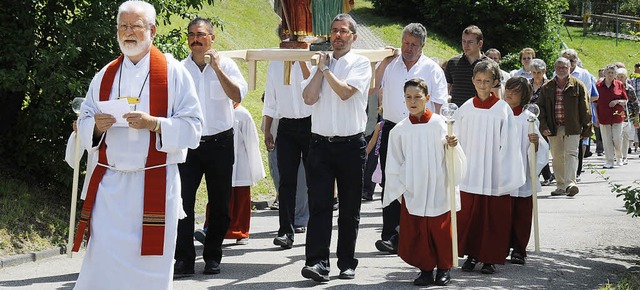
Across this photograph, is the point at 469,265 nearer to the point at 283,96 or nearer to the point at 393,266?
the point at 393,266

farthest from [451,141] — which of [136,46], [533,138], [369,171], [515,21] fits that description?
[515,21]

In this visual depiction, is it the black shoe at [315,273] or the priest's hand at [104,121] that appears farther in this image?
the black shoe at [315,273]

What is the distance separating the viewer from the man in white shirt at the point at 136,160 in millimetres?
6930

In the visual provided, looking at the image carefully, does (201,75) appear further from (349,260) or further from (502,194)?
(502,194)

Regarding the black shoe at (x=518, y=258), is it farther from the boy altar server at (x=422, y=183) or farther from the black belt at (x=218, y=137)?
the black belt at (x=218, y=137)

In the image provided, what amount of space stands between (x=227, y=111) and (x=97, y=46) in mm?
3111

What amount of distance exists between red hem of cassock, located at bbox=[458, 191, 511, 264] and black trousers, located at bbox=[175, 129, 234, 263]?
6.95 ft

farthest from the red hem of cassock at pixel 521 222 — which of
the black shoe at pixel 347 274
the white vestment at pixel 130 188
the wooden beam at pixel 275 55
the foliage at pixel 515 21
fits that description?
the foliage at pixel 515 21

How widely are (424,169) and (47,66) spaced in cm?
448

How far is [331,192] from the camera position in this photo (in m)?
9.37

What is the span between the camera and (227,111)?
9.77 metres

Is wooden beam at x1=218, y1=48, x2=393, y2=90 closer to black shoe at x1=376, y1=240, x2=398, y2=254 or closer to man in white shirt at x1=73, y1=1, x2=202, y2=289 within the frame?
black shoe at x1=376, y1=240, x2=398, y2=254

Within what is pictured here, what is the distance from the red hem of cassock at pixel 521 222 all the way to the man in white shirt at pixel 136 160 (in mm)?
4130

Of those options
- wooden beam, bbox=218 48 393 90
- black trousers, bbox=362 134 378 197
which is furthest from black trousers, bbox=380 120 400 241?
black trousers, bbox=362 134 378 197
